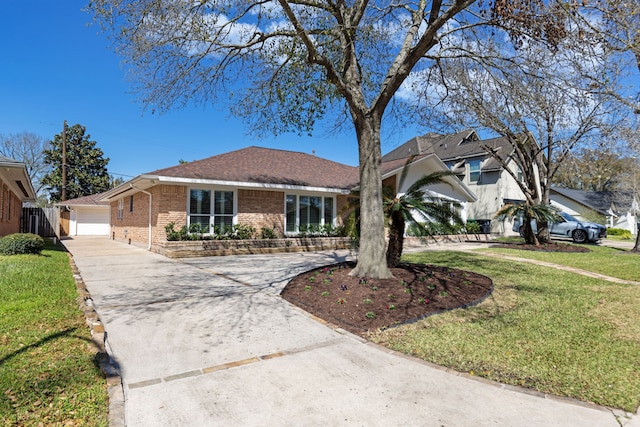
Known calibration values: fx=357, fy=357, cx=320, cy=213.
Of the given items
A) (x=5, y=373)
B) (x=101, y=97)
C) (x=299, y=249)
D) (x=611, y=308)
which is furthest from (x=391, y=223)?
(x=101, y=97)

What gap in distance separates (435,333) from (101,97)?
14992 mm

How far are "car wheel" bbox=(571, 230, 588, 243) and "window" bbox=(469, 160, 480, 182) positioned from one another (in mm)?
8505

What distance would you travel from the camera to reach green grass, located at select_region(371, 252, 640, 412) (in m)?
3.43

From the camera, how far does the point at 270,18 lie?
7.52 meters

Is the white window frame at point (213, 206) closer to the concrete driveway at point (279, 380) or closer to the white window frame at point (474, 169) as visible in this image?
the concrete driveway at point (279, 380)

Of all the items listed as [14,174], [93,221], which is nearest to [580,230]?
[14,174]

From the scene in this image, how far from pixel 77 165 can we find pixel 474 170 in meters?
40.9

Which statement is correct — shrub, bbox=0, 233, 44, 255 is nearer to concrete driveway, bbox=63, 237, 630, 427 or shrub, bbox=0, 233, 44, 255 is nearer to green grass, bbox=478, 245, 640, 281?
concrete driveway, bbox=63, 237, 630, 427

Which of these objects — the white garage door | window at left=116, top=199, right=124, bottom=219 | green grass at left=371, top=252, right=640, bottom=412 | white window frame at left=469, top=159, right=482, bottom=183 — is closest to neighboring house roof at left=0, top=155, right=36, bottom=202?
window at left=116, top=199, right=124, bottom=219

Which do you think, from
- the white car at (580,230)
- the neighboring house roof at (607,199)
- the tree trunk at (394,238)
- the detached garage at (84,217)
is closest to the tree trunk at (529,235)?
the white car at (580,230)

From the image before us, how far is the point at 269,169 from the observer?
16828 mm

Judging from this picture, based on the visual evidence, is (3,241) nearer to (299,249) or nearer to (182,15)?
(182,15)

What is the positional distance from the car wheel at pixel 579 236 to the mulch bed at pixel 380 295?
16.5 m

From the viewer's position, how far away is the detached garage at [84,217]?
28219mm
